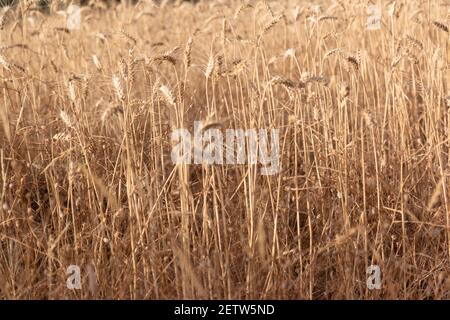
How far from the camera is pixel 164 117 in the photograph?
3055 millimetres

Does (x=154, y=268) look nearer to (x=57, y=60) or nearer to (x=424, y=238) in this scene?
(x=424, y=238)

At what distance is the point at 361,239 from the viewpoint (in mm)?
Answer: 2115

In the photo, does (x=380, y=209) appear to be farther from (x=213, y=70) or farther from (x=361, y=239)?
(x=213, y=70)

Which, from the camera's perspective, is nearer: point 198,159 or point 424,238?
point 198,159

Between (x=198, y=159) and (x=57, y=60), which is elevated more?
(x=57, y=60)

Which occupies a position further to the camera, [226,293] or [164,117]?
[164,117]

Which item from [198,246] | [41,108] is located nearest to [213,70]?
[198,246]

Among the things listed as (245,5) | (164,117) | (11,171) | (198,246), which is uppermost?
(245,5)

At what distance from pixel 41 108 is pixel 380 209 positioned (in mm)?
1726
